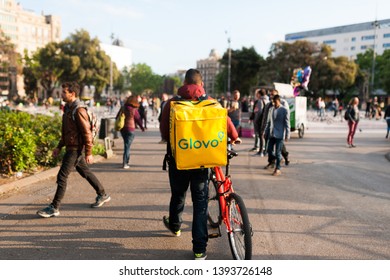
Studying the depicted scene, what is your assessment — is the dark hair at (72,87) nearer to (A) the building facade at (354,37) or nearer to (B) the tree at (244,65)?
(B) the tree at (244,65)

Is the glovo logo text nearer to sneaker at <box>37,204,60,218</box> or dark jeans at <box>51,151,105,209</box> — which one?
dark jeans at <box>51,151,105,209</box>

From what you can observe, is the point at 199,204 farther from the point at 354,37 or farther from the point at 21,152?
the point at 354,37

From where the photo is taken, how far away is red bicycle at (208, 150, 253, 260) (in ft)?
11.6

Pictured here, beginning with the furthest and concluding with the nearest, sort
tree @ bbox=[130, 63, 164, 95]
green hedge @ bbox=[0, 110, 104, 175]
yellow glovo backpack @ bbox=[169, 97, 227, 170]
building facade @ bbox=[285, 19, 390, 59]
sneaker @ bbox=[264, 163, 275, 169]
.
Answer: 1. tree @ bbox=[130, 63, 164, 95]
2. building facade @ bbox=[285, 19, 390, 59]
3. sneaker @ bbox=[264, 163, 275, 169]
4. green hedge @ bbox=[0, 110, 104, 175]
5. yellow glovo backpack @ bbox=[169, 97, 227, 170]

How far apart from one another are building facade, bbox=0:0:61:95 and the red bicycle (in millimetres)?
108394

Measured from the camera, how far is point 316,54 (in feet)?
186

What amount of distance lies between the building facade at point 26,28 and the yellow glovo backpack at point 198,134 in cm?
10886

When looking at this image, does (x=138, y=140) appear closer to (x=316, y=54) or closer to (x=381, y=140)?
(x=381, y=140)

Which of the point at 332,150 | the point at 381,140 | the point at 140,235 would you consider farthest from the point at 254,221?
the point at 381,140

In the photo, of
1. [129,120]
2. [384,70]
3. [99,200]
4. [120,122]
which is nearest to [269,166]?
[129,120]

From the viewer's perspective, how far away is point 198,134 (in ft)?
11.5

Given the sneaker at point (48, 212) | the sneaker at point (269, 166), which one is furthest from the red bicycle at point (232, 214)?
the sneaker at point (269, 166)

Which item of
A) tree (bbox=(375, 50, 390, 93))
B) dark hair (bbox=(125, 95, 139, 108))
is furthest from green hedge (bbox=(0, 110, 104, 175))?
tree (bbox=(375, 50, 390, 93))

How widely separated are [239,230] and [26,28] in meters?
128
